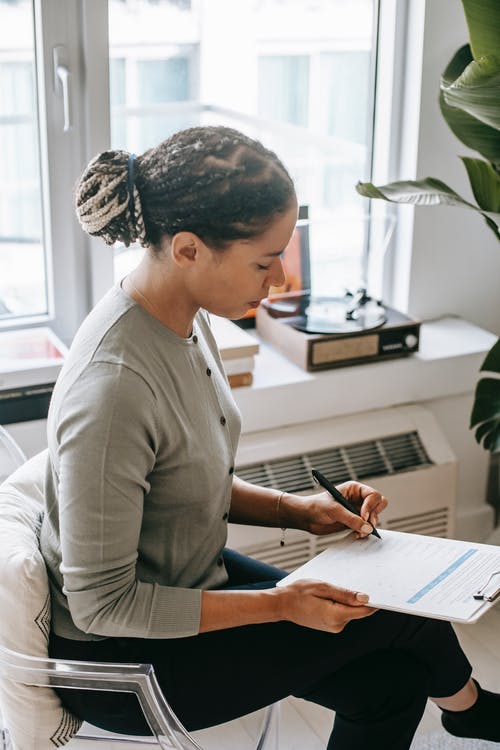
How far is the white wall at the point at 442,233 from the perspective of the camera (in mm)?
2268

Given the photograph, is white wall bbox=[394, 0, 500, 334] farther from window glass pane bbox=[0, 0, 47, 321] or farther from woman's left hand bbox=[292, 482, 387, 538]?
woman's left hand bbox=[292, 482, 387, 538]

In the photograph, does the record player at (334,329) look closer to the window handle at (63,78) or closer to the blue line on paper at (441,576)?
the window handle at (63,78)

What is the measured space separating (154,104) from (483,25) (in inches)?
29.5

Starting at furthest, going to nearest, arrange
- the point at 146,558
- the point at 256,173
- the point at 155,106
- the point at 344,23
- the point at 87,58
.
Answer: the point at 344,23
the point at 155,106
the point at 87,58
the point at 146,558
the point at 256,173

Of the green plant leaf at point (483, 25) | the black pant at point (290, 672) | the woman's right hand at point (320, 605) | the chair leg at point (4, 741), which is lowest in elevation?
the chair leg at point (4, 741)

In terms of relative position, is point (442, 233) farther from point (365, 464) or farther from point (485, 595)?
point (485, 595)

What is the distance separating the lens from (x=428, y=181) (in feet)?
6.55

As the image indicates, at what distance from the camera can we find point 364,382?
225 cm

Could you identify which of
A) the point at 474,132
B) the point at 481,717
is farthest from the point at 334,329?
the point at 481,717

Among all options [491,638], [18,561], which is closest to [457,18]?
[491,638]

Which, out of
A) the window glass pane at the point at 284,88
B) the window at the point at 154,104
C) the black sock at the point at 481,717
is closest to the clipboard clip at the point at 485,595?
the black sock at the point at 481,717

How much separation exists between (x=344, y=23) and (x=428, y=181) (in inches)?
23.0

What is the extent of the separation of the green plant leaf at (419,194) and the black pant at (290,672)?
81cm

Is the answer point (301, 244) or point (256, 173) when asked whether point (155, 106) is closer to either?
point (301, 244)
